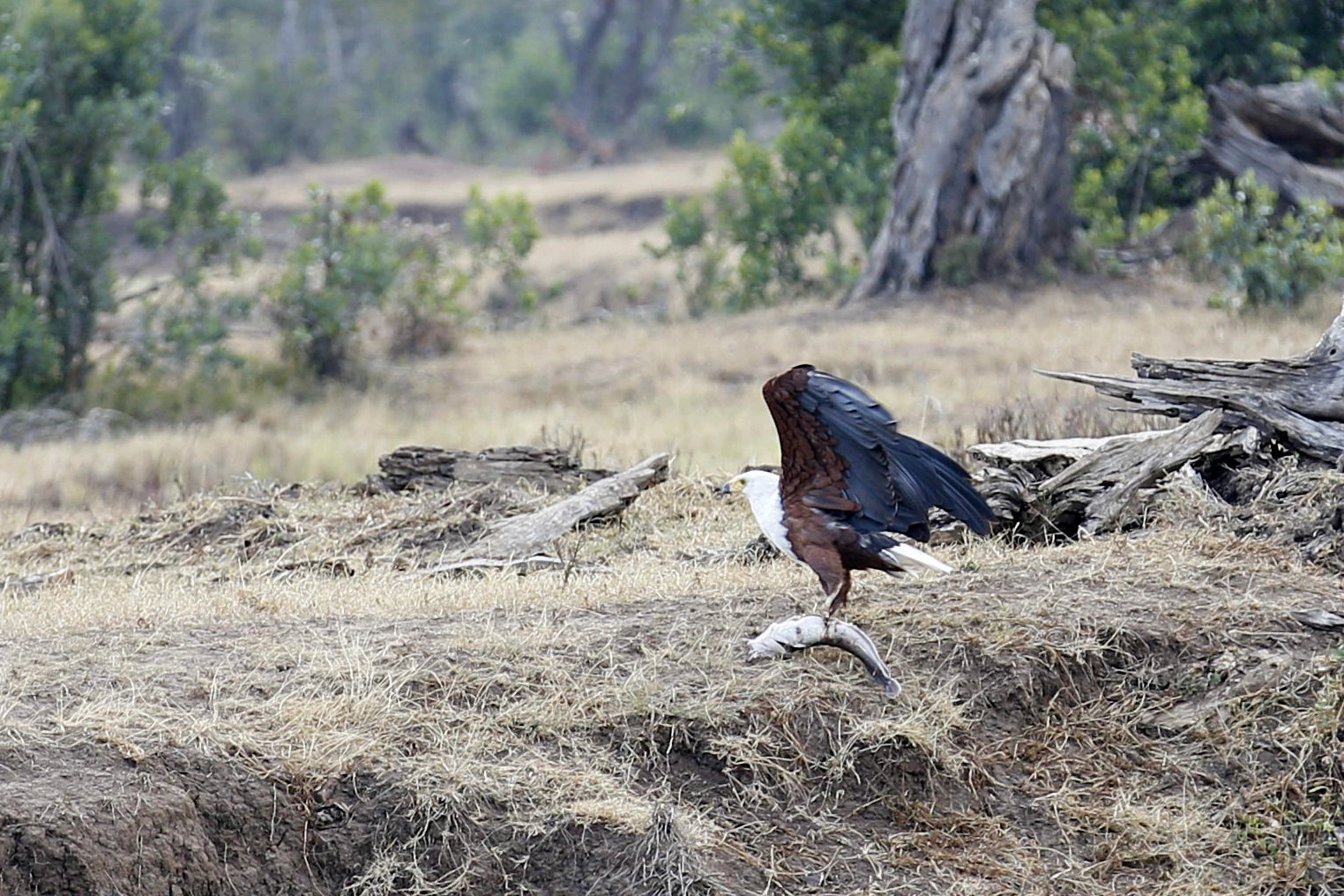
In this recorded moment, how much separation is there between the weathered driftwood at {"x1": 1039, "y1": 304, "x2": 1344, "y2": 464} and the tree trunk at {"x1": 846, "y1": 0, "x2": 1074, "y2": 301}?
10029 millimetres

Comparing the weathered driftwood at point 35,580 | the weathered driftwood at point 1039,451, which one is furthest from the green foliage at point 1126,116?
the weathered driftwood at point 35,580

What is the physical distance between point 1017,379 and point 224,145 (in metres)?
31.4

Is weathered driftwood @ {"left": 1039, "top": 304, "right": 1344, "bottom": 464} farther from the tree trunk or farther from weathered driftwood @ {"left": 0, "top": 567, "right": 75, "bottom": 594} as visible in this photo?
the tree trunk

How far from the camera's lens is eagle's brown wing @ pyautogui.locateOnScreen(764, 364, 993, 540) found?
18.2 ft

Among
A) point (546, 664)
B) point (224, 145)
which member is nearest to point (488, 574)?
point (546, 664)

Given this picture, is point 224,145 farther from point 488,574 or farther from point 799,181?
point 488,574

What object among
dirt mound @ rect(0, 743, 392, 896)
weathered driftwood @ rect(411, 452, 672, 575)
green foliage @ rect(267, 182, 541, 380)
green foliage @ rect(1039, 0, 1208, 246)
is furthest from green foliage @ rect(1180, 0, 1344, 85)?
dirt mound @ rect(0, 743, 392, 896)

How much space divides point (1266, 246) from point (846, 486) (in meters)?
11.4

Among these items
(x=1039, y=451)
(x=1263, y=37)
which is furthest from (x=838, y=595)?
(x=1263, y=37)

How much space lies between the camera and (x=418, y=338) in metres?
17.7

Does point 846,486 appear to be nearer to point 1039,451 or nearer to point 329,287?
point 1039,451

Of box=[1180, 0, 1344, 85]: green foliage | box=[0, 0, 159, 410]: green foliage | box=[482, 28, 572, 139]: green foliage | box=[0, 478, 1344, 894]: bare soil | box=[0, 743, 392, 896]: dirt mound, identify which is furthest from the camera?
box=[482, 28, 572, 139]: green foliage

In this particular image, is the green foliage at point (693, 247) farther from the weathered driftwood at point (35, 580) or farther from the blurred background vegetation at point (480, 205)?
the weathered driftwood at point (35, 580)

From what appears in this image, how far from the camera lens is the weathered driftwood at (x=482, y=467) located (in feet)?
30.6
